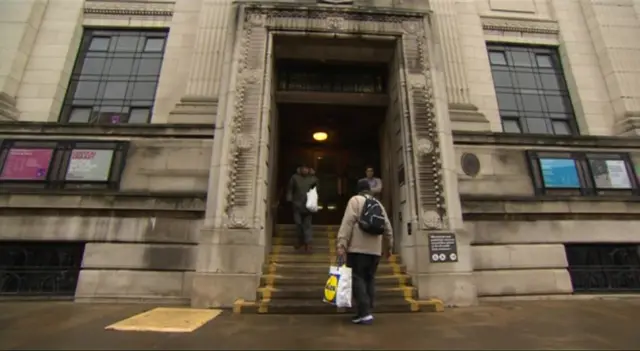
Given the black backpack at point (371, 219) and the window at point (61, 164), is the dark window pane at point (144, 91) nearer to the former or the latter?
the window at point (61, 164)

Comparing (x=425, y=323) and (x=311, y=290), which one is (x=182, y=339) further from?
(x=425, y=323)

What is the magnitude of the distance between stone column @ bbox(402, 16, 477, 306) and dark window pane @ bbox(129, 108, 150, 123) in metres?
8.38

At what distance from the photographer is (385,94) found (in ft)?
32.8

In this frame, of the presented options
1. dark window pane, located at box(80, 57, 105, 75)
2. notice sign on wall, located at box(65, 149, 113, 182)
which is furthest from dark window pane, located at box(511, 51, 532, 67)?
dark window pane, located at box(80, 57, 105, 75)

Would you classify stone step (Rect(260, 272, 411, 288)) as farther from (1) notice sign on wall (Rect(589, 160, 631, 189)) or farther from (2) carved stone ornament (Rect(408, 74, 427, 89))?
(1) notice sign on wall (Rect(589, 160, 631, 189))

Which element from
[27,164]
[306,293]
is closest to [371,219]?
[306,293]

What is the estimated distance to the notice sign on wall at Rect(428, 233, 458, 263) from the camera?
7305 mm

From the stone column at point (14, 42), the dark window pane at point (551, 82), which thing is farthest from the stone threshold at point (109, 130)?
the dark window pane at point (551, 82)

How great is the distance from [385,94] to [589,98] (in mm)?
7683

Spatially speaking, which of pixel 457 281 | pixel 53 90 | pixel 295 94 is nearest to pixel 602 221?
pixel 457 281

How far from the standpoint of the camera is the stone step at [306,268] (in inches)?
295

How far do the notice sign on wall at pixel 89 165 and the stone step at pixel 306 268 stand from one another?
16.4 ft

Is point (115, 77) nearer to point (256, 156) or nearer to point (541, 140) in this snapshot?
point (256, 156)

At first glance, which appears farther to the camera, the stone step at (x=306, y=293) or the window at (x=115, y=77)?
the window at (x=115, y=77)
